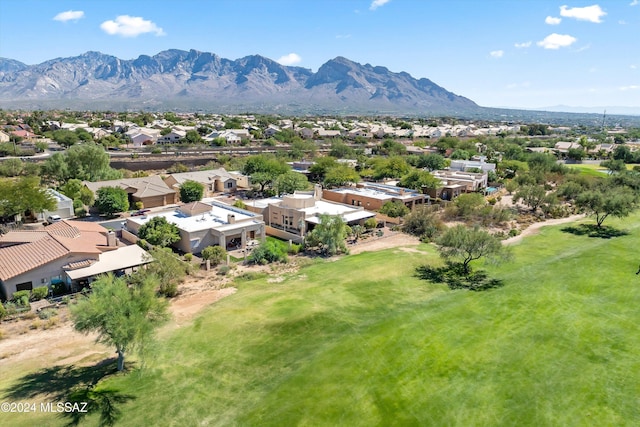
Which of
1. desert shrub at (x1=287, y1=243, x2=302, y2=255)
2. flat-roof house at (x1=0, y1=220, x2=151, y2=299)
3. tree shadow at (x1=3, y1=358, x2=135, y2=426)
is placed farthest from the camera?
desert shrub at (x1=287, y1=243, x2=302, y2=255)

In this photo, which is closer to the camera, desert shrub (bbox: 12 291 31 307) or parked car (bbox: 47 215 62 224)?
desert shrub (bbox: 12 291 31 307)

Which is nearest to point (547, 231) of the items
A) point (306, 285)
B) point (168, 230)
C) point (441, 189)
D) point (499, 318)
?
point (441, 189)

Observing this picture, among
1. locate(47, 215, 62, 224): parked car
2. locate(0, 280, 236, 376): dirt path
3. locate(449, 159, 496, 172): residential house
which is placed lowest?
locate(0, 280, 236, 376): dirt path

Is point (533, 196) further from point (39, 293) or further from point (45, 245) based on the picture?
point (39, 293)

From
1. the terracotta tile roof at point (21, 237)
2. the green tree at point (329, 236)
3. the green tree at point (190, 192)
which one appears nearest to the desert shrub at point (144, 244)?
the terracotta tile roof at point (21, 237)

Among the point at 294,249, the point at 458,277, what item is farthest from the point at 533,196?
the point at 294,249

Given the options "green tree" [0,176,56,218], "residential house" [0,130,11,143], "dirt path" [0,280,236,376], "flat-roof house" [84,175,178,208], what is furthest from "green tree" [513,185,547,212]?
"residential house" [0,130,11,143]

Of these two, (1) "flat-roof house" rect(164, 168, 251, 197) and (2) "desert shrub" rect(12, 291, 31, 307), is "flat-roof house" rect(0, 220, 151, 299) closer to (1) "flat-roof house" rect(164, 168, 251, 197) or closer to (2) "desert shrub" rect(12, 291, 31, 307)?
(2) "desert shrub" rect(12, 291, 31, 307)

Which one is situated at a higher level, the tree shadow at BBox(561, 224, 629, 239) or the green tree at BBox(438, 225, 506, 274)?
the green tree at BBox(438, 225, 506, 274)

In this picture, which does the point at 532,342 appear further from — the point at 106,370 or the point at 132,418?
the point at 106,370
